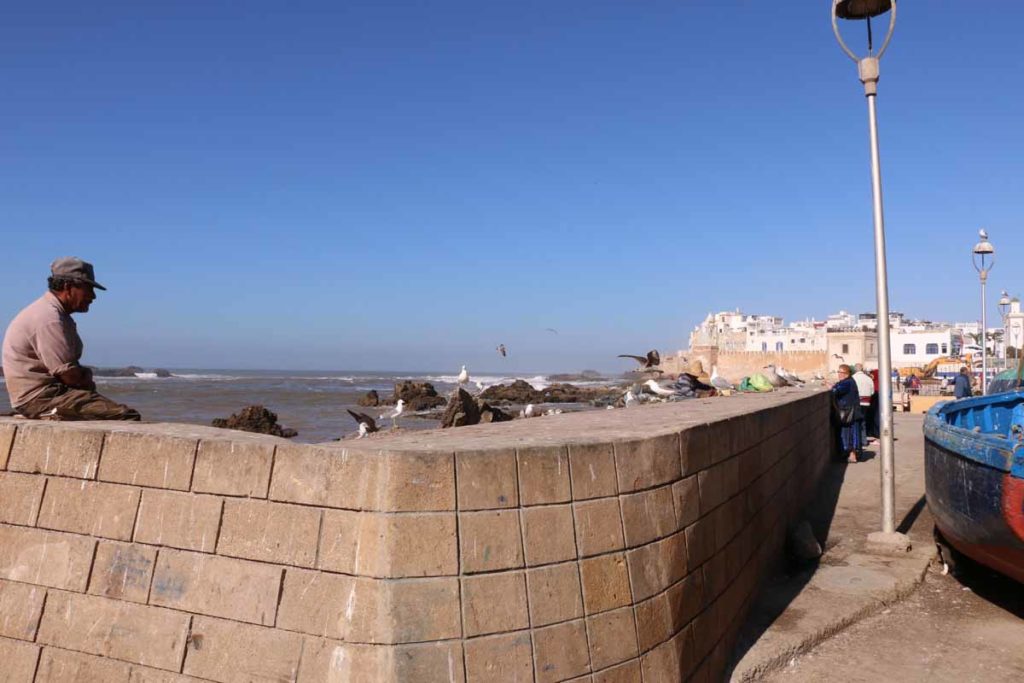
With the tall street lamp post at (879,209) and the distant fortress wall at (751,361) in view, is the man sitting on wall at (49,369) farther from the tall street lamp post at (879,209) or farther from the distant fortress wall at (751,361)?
the distant fortress wall at (751,361)

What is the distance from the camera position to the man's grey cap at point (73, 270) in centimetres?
482

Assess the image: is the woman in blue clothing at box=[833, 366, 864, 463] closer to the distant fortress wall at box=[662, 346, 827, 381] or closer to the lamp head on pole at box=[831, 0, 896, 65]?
the lamp head on pole at box=[831, 0, 896, 65]

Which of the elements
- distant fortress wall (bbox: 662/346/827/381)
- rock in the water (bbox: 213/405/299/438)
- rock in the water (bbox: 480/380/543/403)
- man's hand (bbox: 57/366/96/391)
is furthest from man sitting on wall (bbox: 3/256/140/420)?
distant fortress wall (bbox: 662/346/827/381)

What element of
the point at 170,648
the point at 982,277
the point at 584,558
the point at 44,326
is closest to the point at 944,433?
the point at 584,558

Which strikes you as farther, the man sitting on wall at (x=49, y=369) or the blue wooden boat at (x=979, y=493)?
the blue wooden boat at (x=979, y=493)

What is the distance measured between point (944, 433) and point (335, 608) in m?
5.59

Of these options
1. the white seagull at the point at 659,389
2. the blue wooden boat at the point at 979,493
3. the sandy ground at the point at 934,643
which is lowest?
the sandy ground at the point at 934,643

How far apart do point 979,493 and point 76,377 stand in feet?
20.2

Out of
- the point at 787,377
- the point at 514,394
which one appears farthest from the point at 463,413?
the point at 514,394

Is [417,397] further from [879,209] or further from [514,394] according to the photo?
[879,209]

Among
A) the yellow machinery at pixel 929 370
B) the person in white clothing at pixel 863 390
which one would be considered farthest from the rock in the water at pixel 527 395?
the person in white clothing at pixel 863 390

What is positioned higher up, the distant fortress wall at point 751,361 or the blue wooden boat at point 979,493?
the distant fortress wall at point 751,361

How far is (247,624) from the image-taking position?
10.6ft

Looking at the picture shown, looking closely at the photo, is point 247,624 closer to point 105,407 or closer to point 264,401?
point 105,407
